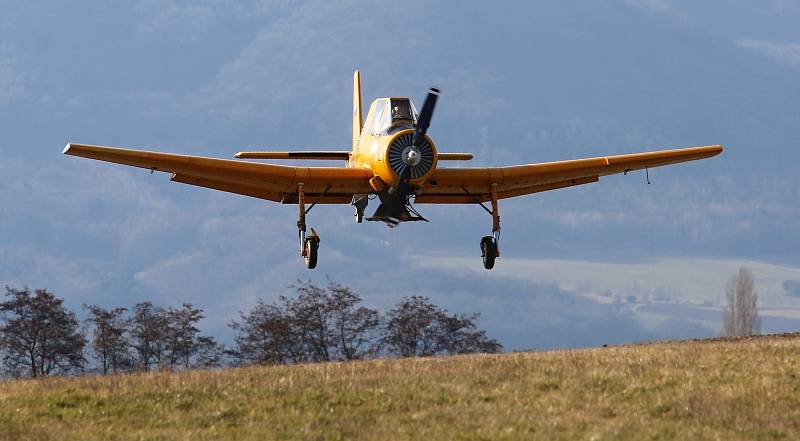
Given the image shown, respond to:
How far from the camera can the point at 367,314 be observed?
61.4m

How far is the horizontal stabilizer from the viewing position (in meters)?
33.6

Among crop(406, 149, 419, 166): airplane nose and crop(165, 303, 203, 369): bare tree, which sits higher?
crop(406, 149, 419, 166): airplane nose

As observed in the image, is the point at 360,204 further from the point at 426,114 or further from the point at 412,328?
the point at 412,328

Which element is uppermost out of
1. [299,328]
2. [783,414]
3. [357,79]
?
[357,79]

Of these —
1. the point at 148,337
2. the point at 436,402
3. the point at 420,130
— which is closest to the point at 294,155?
the point at 420,130

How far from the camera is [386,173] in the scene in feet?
102

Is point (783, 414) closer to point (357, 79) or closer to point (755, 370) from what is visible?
point (755, 370)

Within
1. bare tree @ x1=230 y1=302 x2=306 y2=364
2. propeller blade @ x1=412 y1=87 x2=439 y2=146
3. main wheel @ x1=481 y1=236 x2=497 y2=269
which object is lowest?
bare tree @ x1=230 y1=302 x2=306 y2=364

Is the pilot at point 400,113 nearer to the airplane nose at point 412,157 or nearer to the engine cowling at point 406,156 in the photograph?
the engine cowling at point 406,156

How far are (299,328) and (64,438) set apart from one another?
129 ft

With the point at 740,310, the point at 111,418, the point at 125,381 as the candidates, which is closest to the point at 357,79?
the point at 125,381

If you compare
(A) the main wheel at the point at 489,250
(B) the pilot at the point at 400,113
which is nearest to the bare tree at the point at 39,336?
(A) the main wheel at the point at 489,250

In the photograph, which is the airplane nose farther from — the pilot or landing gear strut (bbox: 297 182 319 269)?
landing gear strut (bbox: 297 182 319 269)

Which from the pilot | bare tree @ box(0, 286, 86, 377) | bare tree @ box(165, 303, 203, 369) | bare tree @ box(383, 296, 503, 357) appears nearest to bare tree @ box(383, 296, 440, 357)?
bare tree @ box(383, 296, 503, 357)
